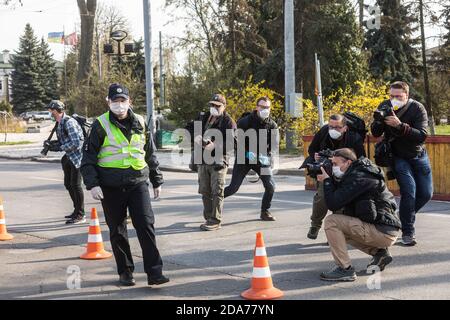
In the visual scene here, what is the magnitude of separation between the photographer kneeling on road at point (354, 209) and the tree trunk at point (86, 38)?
27.7m

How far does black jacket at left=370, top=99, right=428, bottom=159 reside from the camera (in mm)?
7102

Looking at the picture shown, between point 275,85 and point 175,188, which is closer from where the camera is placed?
point 175,188

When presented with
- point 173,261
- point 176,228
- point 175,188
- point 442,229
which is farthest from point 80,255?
point 175,188

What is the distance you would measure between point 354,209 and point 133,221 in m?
2.02

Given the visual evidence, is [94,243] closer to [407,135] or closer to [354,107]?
[407,135]

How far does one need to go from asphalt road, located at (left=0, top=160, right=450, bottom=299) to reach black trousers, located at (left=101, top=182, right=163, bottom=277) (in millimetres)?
231

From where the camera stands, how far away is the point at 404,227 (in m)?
7.22

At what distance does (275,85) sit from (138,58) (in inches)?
1499

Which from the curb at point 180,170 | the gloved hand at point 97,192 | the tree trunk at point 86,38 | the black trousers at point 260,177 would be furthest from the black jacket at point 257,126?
the tree trunk at point 86,38

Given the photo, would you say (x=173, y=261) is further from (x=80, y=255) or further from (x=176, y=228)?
(x=176, y=228)

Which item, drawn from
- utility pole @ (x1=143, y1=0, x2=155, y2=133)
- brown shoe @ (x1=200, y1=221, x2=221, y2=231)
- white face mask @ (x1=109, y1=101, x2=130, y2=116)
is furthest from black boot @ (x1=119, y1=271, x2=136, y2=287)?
utility pole @ (x1=143, y1=0, x2=155, y2=133)

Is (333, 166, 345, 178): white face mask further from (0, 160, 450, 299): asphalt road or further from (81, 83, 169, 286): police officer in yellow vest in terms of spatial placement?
(81, 83, 169, 286): police officer in yellow vest

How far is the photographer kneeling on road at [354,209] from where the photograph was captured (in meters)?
5.72

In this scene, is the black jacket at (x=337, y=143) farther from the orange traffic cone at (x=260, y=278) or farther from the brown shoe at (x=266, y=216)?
the brown shoe at (x=266, y=216)
